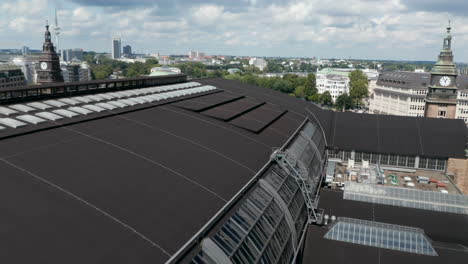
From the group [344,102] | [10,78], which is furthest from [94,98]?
[10,78]

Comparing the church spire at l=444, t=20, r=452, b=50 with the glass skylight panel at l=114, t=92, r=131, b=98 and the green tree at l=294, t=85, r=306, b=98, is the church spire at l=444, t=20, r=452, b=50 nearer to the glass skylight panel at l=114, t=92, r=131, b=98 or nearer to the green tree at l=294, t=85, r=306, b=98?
the glass skylight panel at l=114, t=92, r=131, b=98

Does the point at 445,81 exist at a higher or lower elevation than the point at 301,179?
higher

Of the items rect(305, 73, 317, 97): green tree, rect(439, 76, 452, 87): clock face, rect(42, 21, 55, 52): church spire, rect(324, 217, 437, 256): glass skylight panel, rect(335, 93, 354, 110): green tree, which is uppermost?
rect(42, 21, 55, 52): church spire

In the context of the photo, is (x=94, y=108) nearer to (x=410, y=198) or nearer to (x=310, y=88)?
(x=410, y=198)

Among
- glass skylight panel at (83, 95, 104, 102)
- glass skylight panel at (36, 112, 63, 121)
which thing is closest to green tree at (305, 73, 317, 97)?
glass skylight panel at (83, 95, 104, 102)

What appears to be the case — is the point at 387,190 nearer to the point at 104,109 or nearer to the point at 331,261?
the point at 331,261

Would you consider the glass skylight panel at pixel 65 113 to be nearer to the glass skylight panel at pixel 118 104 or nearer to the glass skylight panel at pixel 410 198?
the glass skylight panel at pixel 118 104
